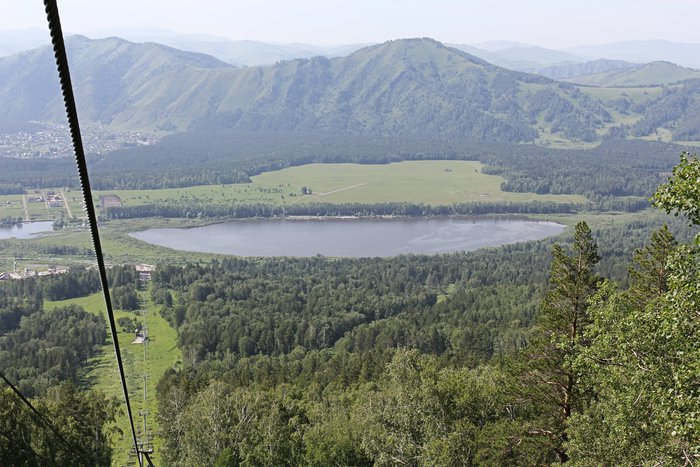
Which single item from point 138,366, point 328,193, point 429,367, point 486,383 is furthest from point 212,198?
point 429,367

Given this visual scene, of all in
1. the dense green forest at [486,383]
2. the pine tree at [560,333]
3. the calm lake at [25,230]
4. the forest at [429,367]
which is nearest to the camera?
the dense green forest at [486,383]

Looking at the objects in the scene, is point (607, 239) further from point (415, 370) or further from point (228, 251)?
point (415, 370)

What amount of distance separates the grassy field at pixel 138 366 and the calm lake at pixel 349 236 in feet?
144

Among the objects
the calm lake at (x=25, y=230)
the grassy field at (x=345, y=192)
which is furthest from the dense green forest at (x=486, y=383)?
the grassy field at (x=345, y=192)

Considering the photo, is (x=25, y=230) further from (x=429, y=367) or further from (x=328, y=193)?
(x=429, y=367)

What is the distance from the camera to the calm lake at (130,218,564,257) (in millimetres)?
119812

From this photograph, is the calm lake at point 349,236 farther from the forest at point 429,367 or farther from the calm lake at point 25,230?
the forest at point 429,367

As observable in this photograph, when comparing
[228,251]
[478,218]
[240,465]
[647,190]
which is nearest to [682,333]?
[240,465]

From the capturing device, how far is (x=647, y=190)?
577 ft

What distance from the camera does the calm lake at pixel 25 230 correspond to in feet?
395

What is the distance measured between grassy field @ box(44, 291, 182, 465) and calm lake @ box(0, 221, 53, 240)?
5026 cm

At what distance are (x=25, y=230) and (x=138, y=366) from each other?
8074 cm

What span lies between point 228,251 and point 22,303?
142 feet

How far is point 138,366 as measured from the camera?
58.6m
